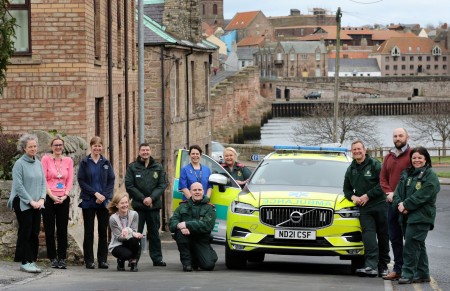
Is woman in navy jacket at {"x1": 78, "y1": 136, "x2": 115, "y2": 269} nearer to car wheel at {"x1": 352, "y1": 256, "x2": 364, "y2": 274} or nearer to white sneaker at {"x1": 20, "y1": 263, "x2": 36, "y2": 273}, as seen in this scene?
white sneaker at {"x1": 20, "y1": 263, "x2": 36, "y2": 273}

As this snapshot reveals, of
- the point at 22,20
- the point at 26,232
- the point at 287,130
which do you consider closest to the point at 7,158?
the point at 26,232

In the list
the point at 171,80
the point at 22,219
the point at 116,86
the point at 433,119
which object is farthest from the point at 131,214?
the point at 433,119

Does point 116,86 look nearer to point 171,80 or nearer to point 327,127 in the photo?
point 171,80

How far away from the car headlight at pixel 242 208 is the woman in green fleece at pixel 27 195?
2.49 m

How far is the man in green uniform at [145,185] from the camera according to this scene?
49.3 feet

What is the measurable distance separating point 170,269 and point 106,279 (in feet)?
7.06

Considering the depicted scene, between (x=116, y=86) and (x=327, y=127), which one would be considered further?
(x=327, y=127)

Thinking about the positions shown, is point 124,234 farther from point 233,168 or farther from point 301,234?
point 233,168

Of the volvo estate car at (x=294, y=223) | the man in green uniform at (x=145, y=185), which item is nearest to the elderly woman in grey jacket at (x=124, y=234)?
the man in green uniform at (x=145, y=185)

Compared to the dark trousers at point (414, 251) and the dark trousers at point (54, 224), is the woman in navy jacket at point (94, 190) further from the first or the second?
the dark trousers at point (414, 251)

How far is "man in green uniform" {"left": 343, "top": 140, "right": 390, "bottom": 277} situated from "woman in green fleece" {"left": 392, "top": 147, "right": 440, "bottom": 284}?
79cm

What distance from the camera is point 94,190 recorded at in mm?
14531

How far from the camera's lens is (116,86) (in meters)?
23.4

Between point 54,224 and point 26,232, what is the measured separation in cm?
72
